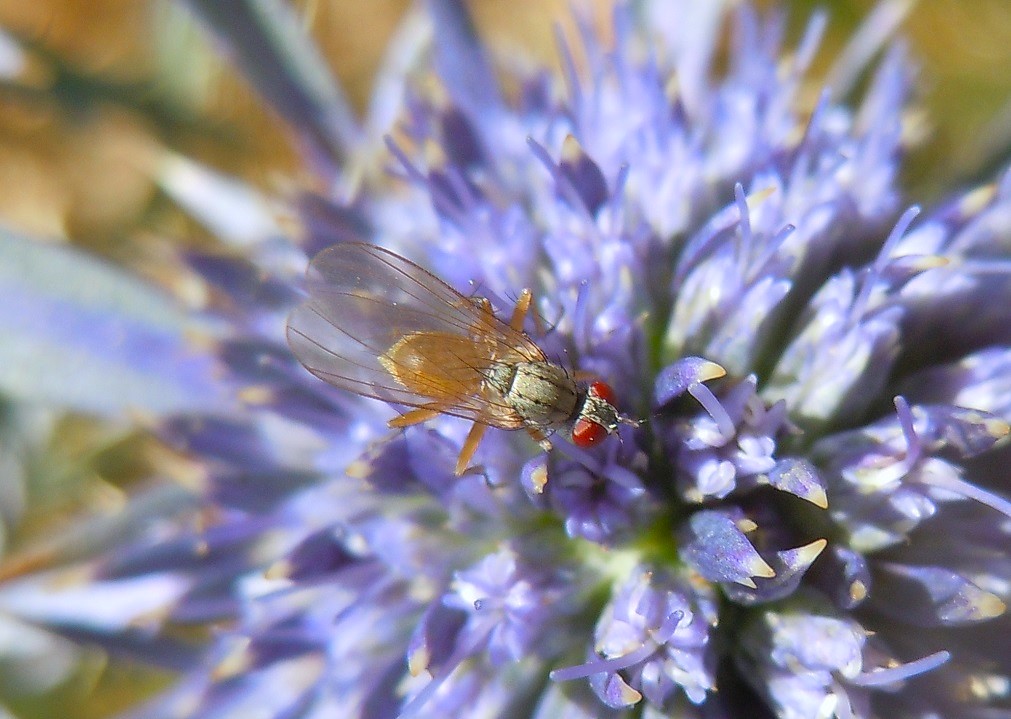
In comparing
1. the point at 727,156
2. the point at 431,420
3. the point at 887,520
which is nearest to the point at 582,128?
the point at 727,156

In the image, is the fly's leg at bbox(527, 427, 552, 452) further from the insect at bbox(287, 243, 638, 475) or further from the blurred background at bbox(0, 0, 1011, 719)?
the blurred background at bbox(0, 0, 1011, 719)

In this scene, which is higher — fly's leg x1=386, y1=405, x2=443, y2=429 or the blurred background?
the blurred background

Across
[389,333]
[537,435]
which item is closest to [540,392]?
[537,435]

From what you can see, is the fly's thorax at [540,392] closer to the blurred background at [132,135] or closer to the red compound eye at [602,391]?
the red compound eye at [602,391]

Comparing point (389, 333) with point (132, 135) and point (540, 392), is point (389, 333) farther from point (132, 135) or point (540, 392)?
point (132, 135)

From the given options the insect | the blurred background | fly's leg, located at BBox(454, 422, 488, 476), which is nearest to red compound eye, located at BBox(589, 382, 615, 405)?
the insect

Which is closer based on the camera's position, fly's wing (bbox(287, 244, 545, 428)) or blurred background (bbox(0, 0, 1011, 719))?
fly's wing (bbox(287, 244, 545, 428))

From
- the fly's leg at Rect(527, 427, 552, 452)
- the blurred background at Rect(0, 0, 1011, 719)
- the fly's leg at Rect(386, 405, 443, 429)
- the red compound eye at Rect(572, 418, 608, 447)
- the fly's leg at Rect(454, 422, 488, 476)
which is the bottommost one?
the red compound eye at Rect(572, 418, 608, 447)

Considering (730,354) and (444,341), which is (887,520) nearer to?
(730,354)

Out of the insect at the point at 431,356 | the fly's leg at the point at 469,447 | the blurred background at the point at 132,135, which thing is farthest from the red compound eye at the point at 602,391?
the blurred background at the point at 132,135
